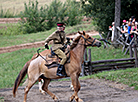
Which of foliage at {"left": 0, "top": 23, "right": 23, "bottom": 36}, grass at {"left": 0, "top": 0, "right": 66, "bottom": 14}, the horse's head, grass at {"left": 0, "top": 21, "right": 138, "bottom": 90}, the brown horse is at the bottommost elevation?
grass at {"left": 0, "top": 21, "right": 138, "bottom": 90}

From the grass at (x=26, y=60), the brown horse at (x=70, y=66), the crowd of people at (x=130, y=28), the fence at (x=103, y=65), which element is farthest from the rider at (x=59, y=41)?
the crowd of people at (x=130, y=28)

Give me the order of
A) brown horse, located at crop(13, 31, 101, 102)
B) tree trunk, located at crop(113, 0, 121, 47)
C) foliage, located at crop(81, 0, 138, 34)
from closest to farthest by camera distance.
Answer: brown horse, located at crop(13, 31, 101, 102) < tree trunk, located at crop(113, 0, 121, 47) < foliage, located at crop(81, 0, 138, 34)

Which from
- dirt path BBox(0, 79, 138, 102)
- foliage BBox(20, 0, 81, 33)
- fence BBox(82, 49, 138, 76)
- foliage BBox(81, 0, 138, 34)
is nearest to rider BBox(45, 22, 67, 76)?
dirt path BBox(0, 79, 138, 102)

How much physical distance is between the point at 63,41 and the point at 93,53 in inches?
402

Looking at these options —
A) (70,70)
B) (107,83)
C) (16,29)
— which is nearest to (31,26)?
(16,29)

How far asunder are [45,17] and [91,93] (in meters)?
30.7

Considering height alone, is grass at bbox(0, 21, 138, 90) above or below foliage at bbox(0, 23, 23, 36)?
below

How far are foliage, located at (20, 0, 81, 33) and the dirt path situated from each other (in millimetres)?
25703

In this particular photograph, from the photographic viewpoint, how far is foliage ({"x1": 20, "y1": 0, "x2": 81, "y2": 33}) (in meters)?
36.4

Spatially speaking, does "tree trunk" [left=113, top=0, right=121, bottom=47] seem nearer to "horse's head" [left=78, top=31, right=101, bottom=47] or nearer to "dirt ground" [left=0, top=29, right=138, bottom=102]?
"dirt ground" [left=0, top=29, right=138, bottom=102]

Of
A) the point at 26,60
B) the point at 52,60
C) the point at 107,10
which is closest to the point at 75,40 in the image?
the point at 52,60

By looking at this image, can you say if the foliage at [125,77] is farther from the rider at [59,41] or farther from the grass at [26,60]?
the rider at [59,41]

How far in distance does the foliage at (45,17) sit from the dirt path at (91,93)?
84.3 ft

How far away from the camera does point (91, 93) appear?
373 inches
